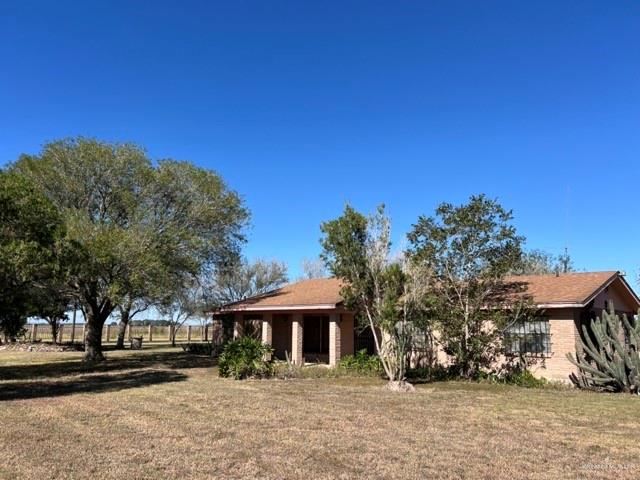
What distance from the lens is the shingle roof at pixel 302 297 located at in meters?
21.9

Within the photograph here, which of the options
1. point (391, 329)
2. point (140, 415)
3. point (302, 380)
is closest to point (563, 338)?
point (391, 329)

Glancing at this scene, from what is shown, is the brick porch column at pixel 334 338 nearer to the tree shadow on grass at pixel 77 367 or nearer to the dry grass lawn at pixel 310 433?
the tree shadow on grass at pixel 77 367

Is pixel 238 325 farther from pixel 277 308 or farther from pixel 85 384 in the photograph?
pixel 85 384

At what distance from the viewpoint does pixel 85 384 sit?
1589cm

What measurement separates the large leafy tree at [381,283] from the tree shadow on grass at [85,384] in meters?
6.41

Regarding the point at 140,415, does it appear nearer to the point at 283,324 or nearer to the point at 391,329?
the point at 391,329

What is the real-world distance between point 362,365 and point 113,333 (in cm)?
5112

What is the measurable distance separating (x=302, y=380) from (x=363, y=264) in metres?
4.29

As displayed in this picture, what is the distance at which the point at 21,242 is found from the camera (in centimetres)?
1275

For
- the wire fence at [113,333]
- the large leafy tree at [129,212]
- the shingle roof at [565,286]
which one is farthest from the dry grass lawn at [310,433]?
the wire fence at [113,333]

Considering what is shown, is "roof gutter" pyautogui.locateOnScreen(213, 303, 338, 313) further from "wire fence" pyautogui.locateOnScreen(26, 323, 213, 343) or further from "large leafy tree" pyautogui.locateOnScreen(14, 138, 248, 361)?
"wire fence" pyautogui.locateOnScreen(26, 323, 213, 343)

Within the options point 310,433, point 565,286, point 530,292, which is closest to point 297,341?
point 530,292

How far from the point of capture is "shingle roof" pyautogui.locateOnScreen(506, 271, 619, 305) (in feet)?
56.0

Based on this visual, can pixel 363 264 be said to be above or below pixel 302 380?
above
